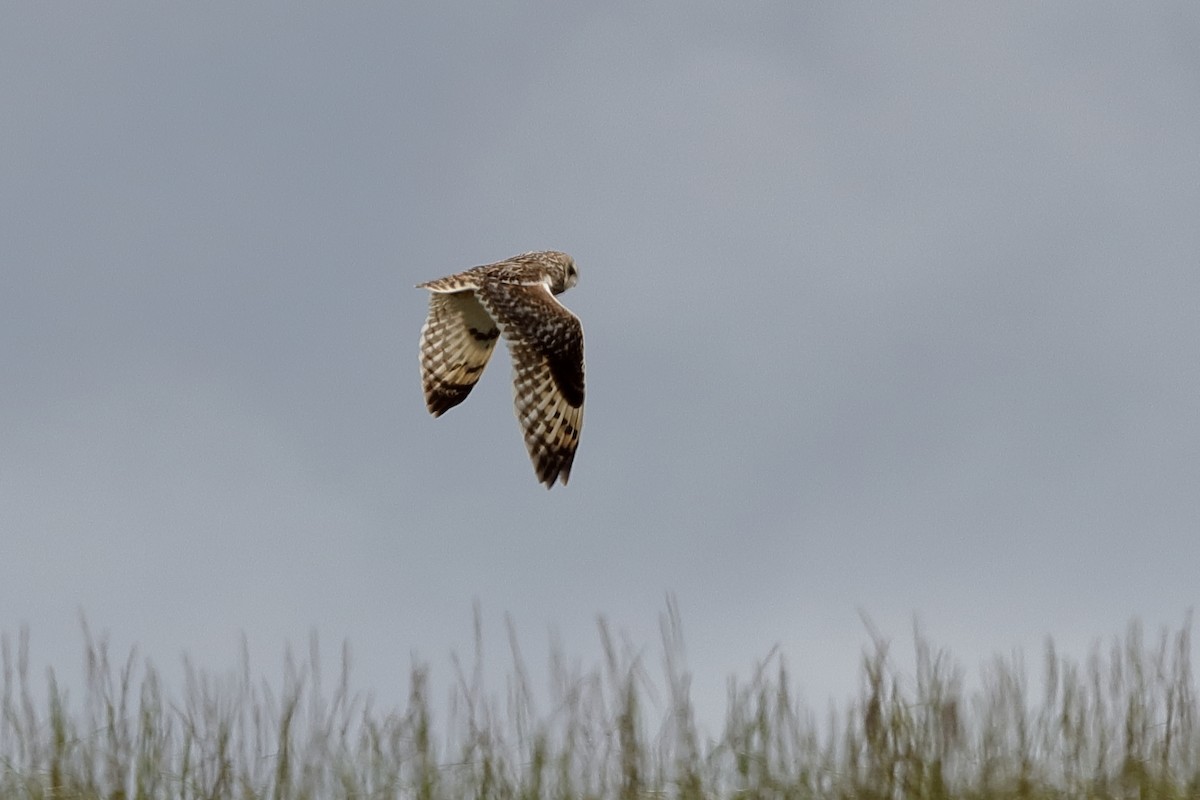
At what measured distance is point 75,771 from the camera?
6273 mm

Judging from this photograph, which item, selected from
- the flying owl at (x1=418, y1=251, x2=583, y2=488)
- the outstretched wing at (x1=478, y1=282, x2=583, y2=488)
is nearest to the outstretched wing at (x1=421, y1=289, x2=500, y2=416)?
the flying owl at (x1=418, y1=251, x2=583, y2=488)

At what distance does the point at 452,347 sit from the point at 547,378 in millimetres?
1543

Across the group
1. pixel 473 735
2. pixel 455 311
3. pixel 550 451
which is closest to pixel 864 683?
pixel 473 735

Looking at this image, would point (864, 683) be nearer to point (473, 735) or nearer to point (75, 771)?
point (473, 735)

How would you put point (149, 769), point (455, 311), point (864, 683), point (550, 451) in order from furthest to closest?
1. point (455, 311)
2. point (550, 451)
3. point (149, 769)
4. point (864, 683)

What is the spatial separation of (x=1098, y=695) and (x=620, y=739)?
80.2 inches

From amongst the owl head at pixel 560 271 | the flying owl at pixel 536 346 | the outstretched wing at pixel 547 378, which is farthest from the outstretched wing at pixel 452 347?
the outstretched wing at pixel 547 378

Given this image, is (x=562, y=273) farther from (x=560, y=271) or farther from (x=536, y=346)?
(x=536, y=346)

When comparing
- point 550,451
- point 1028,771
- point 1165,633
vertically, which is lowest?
point 1028,771

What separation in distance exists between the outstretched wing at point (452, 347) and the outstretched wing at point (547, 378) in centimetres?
116

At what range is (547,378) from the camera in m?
9.86

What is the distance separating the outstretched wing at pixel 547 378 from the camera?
9.75m

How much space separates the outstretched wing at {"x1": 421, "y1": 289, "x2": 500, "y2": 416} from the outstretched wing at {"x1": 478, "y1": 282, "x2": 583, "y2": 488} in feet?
3.82

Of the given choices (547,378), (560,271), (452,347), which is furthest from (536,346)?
(560,271)
